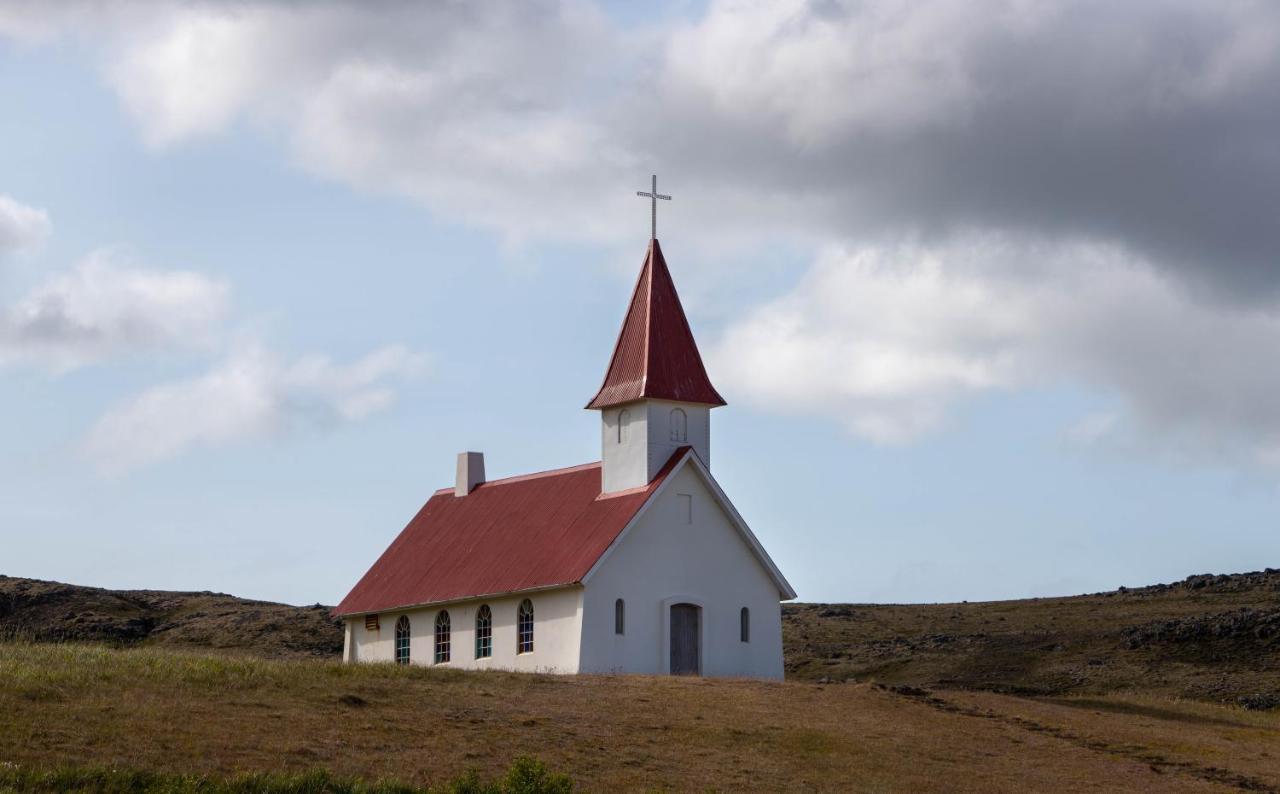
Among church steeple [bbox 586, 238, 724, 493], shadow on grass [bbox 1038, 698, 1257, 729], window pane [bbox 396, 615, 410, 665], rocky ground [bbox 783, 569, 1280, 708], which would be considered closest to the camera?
shadow on grass [bbox 1038, 698, 1257, 729]

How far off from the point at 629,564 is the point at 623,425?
4.65 metres

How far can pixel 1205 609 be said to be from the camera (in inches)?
2621

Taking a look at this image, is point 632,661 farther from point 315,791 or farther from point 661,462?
point 315,791

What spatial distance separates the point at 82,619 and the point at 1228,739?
4517 cm

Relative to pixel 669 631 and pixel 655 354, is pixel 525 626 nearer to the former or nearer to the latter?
pixel 669 631

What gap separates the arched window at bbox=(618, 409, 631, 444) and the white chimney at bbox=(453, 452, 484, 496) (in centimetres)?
914

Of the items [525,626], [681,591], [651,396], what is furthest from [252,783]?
[651,396]

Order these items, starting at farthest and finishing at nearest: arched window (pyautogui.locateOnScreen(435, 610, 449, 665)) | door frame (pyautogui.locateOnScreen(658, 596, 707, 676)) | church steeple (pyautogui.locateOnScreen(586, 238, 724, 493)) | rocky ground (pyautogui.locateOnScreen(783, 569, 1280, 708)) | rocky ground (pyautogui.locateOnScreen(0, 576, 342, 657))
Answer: rocky ground (pyautogui.locateOnScreen(0, 576, 342, 657)) → rocky ground (pyautogui.locateOnScreen(783, 569, 1280, 708)) → arched window (pyautogui.locateOnScreen(435, 610, 449, 665)) → church steeple (pyautogui.locateOnScreen(586, 238, 724, 493)) → door frame (pyautogui.locateOnScreen(658, 596, 707, 676))

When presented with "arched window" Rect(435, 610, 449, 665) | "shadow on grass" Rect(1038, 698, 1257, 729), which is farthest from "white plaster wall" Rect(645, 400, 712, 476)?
"shadow on grass" Rect(1038, 698, 1257, 729)

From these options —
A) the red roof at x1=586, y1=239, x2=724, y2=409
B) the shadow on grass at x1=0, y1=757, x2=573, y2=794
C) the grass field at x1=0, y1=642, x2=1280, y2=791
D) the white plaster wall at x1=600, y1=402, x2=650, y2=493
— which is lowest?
the shadow on grass at x1=0, y1=757, x2=573, y2=794

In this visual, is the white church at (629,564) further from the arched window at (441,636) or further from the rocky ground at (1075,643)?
the rocky ground at (1075,643)

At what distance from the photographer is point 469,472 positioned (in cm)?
5534

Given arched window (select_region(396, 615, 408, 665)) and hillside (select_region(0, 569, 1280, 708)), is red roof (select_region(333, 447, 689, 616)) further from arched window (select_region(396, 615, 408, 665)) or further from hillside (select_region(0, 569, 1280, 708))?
hillside (select_region(0, 569, 1280, 708))

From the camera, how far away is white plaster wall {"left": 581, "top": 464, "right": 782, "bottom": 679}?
43938 mm
